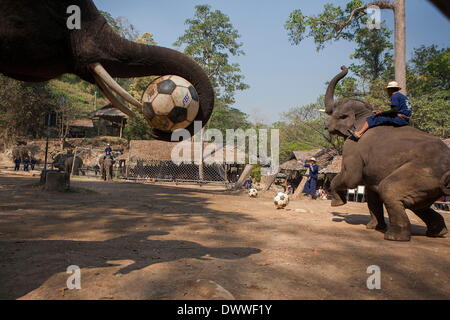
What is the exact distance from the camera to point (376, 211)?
6.64m

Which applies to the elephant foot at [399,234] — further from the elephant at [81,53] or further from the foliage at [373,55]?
the foliage at [373,55]

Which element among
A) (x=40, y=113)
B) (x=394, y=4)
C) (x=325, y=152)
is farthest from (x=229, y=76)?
(x=40, y=113)

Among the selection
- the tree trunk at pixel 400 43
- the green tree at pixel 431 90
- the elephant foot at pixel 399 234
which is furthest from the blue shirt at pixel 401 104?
the green tree at pixel 431 90

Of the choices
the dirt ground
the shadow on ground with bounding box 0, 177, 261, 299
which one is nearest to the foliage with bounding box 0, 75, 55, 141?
the shadow on ground with bounding box 0, 177, 261, 299

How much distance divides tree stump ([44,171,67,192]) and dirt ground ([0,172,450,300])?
4869mm

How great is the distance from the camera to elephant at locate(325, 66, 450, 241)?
5.30 meters

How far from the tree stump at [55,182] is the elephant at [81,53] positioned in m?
9.08

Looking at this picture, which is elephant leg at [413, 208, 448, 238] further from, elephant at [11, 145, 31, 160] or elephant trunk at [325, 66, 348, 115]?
elephant at [11, 145, 31, 160]

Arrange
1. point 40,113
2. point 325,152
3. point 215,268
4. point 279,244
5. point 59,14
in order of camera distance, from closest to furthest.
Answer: point 59,14 < point 215,268 < point 279,244 < point 325,152 < point 40,113

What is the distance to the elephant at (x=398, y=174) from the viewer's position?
5297 millimetres
